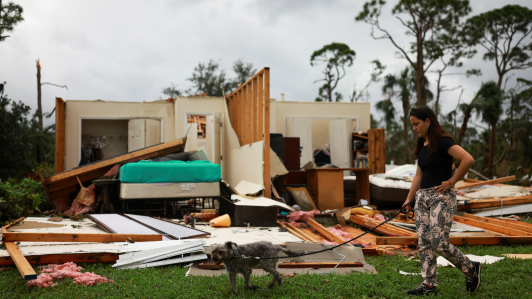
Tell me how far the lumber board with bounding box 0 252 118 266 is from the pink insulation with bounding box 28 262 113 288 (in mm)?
118

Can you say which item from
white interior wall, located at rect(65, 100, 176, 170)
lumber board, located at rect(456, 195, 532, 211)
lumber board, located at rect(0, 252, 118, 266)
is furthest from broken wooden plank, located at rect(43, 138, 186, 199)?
lumber board, located at rect(456, 195, 532, 211)

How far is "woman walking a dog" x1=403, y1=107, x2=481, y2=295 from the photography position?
3.28 metres

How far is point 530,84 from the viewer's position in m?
25.7

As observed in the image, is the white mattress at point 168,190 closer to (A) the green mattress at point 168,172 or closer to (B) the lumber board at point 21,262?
(A) the green mattress at point 168,172

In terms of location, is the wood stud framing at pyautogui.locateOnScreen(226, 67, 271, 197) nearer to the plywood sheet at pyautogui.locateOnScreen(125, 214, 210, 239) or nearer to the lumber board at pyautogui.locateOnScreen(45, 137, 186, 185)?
the lumber board at pyautogui.locateOnScreen(45, 137, 186, 185)

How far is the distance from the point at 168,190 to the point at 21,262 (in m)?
4.43

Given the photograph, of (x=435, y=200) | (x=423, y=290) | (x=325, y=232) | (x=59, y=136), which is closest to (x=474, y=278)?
(x=423, y=290)

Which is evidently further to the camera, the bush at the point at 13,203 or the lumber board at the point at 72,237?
the bush at the point at 13,203

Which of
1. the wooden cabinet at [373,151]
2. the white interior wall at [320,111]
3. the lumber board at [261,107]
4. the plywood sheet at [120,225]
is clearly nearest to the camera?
the plywood sheet at [120,225]

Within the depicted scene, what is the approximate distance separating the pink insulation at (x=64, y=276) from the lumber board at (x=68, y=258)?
0.12 metres

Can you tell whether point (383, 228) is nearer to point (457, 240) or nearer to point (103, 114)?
point (457, 240)

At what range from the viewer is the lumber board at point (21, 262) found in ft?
11.6

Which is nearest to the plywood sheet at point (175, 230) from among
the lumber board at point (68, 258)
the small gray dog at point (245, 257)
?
the lumber board at point (68, 258)

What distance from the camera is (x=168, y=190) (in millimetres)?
8297
